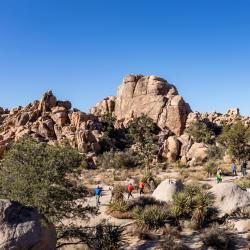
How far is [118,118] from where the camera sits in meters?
73.7

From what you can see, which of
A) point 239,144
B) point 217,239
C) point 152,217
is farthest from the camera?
point 239,144

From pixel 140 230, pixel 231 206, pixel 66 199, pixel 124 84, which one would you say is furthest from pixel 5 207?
pixel 124 84

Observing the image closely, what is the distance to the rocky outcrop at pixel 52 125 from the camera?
53675 millimetres

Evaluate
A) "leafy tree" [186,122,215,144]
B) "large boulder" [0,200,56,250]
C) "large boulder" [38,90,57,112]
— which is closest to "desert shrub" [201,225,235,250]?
"large boulder" [0,200,56,250]

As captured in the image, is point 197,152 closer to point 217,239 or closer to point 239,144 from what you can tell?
point 239,144

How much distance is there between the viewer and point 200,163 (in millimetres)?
46375

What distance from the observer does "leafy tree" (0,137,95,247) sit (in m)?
14.8

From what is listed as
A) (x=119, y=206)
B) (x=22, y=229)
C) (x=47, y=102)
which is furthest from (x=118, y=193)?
(x=47, y=102)

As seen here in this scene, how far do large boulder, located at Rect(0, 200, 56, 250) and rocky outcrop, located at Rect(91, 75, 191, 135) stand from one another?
53440 millimetres

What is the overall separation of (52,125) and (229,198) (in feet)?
140

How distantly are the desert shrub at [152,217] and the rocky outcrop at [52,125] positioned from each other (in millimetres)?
33361

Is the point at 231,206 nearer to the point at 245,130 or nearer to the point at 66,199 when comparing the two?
the point at 66,199

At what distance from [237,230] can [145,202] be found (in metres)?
6.28

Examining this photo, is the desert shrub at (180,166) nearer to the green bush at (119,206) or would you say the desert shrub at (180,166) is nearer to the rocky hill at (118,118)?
the rocky hill at (118,118)
